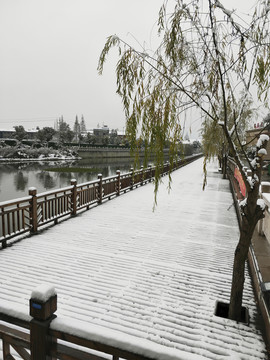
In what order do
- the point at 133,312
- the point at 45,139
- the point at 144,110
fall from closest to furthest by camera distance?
the point at 144,110 → the point at 133,312 → the point at 45,139

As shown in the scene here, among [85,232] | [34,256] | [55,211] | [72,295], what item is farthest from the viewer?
[55,211]

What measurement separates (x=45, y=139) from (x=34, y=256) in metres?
63.4

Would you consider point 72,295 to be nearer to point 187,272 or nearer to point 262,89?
point 187,272

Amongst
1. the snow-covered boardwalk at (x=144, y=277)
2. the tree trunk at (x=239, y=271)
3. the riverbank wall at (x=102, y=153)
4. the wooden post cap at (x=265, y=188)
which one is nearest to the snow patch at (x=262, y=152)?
the tree trunk at (x=239, y=271)

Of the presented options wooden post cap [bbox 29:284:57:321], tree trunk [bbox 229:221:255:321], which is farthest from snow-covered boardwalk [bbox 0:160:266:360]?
wooden post cap [bbox 29:284:57:321]

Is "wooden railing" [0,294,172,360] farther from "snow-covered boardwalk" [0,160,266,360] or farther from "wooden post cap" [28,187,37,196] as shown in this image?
"wooden post cap" [28,187,37,196]

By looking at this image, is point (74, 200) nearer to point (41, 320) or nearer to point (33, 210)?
point (33, 210)

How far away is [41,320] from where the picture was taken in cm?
164

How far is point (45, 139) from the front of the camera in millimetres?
63406

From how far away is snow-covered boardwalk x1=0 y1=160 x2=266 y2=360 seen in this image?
293 cm

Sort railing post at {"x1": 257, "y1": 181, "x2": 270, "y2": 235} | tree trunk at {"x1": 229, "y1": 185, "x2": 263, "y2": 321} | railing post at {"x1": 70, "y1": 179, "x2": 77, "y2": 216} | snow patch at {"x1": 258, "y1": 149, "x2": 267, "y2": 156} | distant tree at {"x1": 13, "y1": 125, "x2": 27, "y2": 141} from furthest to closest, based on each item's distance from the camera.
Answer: distant tree at {"x1": 13, "y1": 125, "x2": 27, "y2": 141} → railing post at {"x1": 70, "y1": 179, "x2": 77, "y2": 216} → railing post at {"x1": 257, "y1": 181, "x2": 270, "y2": 235} → tree trunk at {"x1": 229, "y1": 185, "x2": 263, "y2": 321} → snow patch at {"x1": 258, "y1": 149, "x2": 267, "y2": 156}

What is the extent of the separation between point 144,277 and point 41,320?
2.80 m

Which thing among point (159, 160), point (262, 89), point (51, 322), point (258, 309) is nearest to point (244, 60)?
point (262, 89)

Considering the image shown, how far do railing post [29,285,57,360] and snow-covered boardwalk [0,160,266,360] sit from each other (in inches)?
17.4
